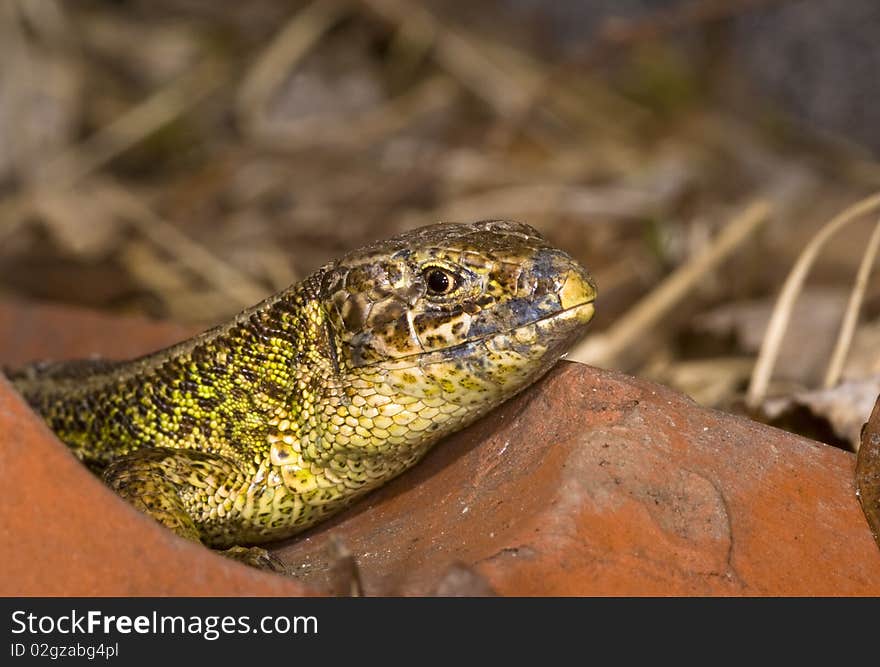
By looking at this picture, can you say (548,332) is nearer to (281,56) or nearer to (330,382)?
(330,382)

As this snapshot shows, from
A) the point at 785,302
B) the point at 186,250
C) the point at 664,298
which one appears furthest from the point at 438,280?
the point at 186,250

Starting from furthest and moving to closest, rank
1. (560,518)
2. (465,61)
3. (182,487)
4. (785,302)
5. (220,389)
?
(465,61), (785,302), (220,389), (182,487), (560,518)

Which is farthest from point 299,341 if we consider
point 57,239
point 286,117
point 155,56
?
point 155,56

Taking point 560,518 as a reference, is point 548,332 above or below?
above

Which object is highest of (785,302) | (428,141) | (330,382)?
(330,382)

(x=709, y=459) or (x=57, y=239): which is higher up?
(x=709, y=459)

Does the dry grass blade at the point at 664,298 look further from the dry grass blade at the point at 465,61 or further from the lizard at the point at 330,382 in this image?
the dry grass blade at the point at 465,61
